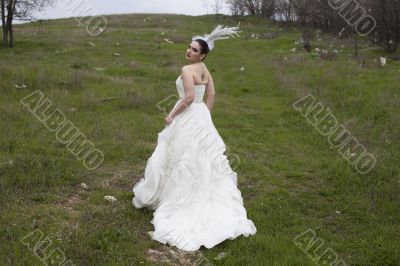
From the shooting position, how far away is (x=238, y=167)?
426 inches

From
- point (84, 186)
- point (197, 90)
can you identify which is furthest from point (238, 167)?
point (84, 186)

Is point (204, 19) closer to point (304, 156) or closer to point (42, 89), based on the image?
point (42, 89)

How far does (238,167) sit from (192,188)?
10.5 feet

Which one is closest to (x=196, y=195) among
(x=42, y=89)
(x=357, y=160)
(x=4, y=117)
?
(x=357, y=160)

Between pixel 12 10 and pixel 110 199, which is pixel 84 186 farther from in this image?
pixel 12 10

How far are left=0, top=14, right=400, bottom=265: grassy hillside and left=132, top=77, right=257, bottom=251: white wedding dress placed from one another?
28 centimetres

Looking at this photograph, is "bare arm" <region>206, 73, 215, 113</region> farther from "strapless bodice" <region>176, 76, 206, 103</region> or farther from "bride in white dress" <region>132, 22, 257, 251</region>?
"strapless bodice" <region>176, 76, 206, 103</region>

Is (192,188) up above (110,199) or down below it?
above

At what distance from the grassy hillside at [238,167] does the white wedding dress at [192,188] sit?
28cm

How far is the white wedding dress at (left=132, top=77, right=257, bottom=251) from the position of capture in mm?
7205

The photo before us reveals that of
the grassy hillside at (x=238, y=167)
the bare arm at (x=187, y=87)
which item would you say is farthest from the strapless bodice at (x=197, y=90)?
the grassy hillside at (x=238, y=167)

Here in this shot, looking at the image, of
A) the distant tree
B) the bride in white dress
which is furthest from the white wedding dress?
the distant tree

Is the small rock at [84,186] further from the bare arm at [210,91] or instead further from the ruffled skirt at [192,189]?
the bare arm at [210,91]

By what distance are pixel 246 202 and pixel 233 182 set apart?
683mm
